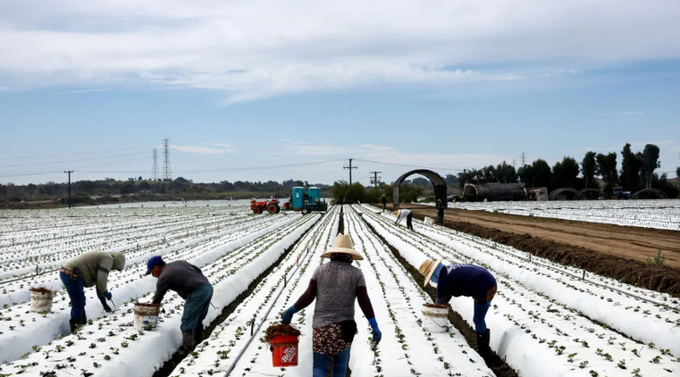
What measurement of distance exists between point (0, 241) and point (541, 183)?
84.9 m

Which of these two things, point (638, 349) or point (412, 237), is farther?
point (412, 237)

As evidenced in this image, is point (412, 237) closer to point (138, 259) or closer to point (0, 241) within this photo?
point (138, 259)

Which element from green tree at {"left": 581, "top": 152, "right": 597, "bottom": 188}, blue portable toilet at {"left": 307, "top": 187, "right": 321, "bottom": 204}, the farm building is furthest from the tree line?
blue portable toilet at {"left": 307, "top": 187, "right": 321, "bottom": 204}

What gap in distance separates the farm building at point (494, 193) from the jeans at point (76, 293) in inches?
2931

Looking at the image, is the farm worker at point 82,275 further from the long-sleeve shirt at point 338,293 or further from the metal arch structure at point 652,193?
the metal arch structure at point 652,193

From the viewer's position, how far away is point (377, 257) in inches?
725

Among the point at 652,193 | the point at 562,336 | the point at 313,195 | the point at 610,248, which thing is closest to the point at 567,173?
the point at 652,193

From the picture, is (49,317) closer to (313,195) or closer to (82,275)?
(82,275)

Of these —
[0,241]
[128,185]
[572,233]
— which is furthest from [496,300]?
[128,185]

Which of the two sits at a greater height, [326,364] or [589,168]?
[589,168]

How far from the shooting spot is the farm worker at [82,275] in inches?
356

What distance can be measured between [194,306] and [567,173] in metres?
94.3

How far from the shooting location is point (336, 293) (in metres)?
5.23

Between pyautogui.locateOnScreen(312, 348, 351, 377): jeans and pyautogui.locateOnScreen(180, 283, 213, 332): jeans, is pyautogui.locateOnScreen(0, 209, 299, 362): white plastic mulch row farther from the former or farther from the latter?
pyautogui.locateOnScreen(312, 348, 351, 377): jeans
